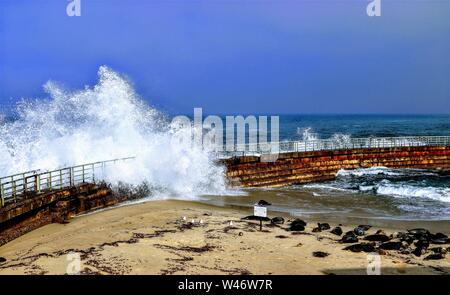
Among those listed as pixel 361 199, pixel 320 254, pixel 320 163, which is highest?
pixel 320 163

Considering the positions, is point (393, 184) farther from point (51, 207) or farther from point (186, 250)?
point (51, 207)

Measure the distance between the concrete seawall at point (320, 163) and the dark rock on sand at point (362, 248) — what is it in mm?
13565

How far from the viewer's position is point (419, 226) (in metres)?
15.0

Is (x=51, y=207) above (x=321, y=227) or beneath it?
above

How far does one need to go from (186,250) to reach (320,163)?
20024 mm

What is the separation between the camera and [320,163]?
29.6 m

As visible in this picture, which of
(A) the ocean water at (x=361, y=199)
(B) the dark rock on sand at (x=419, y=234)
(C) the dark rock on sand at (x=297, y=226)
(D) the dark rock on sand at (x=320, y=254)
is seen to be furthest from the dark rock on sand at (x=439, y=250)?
(A) the ocean water at (x=361, y=199)

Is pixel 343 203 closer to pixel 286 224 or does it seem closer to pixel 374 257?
pixel 286 224

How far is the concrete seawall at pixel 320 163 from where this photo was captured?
2555 cm

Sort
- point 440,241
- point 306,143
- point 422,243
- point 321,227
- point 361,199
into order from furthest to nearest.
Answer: point 306,143, point 361,199, point 321,227, point 440,241, point 422,243

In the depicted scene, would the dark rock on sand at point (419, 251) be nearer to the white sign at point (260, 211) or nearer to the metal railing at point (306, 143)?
the white sign at point (260, 211)

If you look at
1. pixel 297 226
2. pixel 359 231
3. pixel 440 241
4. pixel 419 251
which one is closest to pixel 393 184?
pixel 359 231

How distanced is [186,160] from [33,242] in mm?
11699
